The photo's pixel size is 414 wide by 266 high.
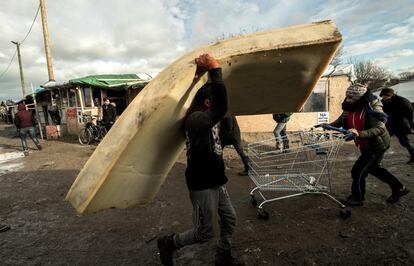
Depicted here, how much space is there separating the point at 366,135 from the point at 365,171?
0.66m

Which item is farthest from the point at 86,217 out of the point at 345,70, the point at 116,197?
the point at 345,70

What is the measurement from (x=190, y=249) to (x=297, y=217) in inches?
62.4

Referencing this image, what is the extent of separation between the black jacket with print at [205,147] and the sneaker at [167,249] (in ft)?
2.25

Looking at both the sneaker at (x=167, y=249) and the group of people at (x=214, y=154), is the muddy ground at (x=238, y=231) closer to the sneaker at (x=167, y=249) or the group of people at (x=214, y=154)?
the sneaker at (x=167, y=249)

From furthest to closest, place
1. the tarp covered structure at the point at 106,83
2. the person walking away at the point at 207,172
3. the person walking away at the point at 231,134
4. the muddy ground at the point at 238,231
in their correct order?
the tarp covered structure at the point at 106,83 < the person walking away at the point at 231,134 < the muddy ground at the point at 238,231 < the person walking away at the point at 207,172

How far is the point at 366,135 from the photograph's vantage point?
152 inches

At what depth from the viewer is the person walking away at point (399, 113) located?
6.44 metres

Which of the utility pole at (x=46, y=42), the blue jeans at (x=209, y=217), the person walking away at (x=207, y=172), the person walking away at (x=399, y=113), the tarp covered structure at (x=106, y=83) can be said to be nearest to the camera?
the person walking away at (x=207, y=172)

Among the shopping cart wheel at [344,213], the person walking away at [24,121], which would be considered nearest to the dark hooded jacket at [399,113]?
the shopping cart wheel at [344,213]

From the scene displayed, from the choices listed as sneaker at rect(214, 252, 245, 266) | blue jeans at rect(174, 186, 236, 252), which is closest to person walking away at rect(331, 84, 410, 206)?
blue jeans at rect(174, 186, 236, 252)

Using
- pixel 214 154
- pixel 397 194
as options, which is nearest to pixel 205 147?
pixel 214 154

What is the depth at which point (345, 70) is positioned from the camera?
1081 centimetres

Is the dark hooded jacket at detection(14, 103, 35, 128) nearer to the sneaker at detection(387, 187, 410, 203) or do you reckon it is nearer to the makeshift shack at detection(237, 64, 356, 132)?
the makeshift shack at detection(237, 64, 356, 132)

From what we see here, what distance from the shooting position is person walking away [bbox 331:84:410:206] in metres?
3.95
